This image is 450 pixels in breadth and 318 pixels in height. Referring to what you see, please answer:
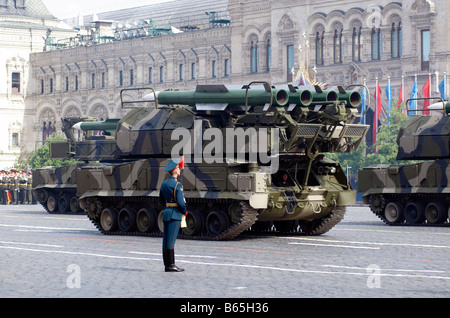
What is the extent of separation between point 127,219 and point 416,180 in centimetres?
827

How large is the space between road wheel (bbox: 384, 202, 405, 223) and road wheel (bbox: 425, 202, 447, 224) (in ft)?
2.41

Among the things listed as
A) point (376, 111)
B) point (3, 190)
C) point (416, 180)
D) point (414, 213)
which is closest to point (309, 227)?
point (416, 180)

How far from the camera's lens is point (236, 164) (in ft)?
68.0

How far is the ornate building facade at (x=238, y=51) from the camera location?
57844mm

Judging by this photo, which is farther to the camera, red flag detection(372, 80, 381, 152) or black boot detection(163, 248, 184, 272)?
red flag detection(372, 80, 381, 152)

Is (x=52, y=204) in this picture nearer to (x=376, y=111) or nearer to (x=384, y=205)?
(x=384, y=205)

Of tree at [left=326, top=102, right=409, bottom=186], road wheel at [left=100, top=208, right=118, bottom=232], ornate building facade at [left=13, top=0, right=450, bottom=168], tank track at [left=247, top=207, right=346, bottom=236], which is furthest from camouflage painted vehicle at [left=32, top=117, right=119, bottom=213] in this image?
ornate building facade at [left=13, top=0, right=450, bottom=168]

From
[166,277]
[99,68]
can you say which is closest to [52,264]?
[166,277]

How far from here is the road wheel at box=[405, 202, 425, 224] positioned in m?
27.2

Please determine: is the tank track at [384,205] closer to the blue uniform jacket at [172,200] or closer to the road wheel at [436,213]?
the road wheel at [436,213]

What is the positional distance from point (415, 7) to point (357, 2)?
4827mm

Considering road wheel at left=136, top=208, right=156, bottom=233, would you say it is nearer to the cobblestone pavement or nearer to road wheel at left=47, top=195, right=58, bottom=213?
the cobblestone pavement

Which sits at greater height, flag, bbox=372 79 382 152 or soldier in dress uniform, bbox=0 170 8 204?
flag, bbox=372 79 382 152

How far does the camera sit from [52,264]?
51.5ft
